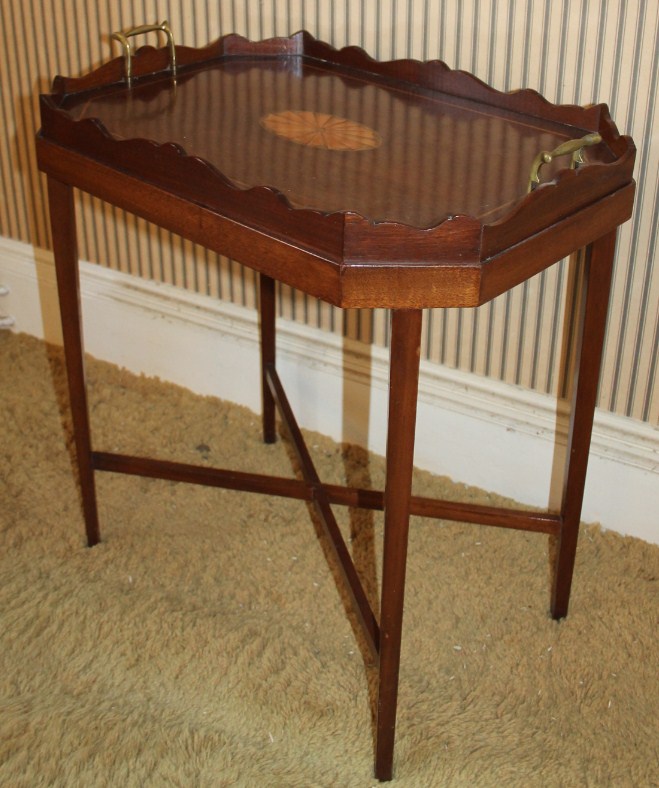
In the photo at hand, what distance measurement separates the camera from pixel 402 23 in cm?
170

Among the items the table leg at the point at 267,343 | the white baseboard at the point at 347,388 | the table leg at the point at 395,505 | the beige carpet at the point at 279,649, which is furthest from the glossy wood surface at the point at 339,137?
the beige carpet at the point at 279,649

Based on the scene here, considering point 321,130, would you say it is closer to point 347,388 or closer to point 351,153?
point 351,153

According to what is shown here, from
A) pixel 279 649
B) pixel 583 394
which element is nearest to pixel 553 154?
pixel 583 394

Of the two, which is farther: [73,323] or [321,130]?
[73,323]

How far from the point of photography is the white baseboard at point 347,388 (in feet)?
5.92

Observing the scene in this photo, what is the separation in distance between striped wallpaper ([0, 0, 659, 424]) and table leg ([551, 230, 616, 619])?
0.22m

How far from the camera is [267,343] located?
1.97 metres

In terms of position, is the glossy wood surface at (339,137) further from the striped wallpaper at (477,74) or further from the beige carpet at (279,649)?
the beige carpet at (279,649)

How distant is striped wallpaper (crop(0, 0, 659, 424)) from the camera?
1.55m

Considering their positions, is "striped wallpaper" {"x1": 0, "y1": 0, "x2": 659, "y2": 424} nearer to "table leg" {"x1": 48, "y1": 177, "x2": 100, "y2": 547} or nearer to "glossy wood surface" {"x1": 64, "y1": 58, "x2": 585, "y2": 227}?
"glossy wood surface" {"x1": 64, "y1": 58, "x2": 585, "y2": 227}

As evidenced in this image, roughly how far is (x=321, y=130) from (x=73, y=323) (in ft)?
1.59

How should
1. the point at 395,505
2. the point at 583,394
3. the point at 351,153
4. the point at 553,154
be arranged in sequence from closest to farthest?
the point at 553,154 → the point at 395,505 → the point at 351,153 → the point at 583,394

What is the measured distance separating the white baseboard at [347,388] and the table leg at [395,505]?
0.64 meters

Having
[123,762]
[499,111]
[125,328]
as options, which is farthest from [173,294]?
[123,762]
